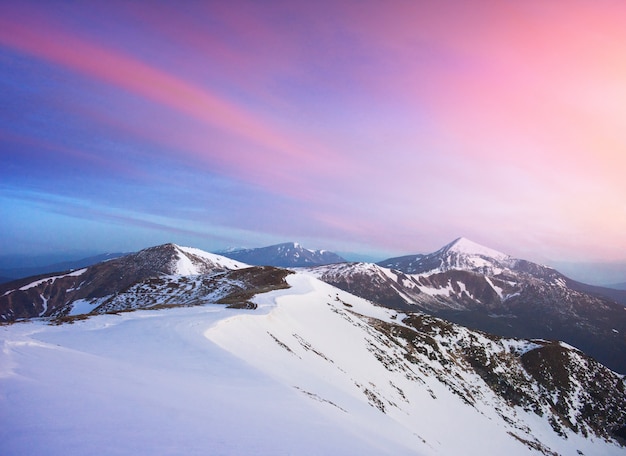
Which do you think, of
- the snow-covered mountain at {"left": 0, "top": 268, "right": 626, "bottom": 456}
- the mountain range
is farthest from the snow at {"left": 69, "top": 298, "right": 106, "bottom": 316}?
the snow-covered mountain at {"left": 0, "top": 268, "right": 626, "bottom": 456}

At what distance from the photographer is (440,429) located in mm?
38469

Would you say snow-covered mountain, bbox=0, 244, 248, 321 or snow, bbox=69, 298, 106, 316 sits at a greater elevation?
snow, bbox=69, 298, 106, 316

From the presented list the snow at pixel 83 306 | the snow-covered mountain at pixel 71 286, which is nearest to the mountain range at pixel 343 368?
the snow at pixel 83 306

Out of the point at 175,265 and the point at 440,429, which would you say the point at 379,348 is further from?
the point at 175,265

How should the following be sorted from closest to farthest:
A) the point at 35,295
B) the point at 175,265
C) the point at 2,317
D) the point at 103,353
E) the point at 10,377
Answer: the point at 10,377 → the point at 103,353 → the point at 2,317 → the point at 35,295 → the point at 175,265

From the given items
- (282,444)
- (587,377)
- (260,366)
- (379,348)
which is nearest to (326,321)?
(379,348)

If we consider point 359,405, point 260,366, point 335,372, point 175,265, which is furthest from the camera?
point 175,265

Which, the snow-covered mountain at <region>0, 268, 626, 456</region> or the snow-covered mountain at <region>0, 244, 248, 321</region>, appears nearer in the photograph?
the snow-covered mountain at <region>0, 268, 626, 456</region>

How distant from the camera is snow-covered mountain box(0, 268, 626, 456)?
8.43 m

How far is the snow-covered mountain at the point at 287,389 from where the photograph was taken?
8430mm

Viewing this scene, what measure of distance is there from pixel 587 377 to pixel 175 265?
602 feet

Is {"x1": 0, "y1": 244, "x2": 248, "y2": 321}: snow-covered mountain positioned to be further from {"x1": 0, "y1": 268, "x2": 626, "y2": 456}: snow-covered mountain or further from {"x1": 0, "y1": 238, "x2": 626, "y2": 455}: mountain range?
{"x1": 0, "y1": 268, "x2": 626, "y2": 456}: snow-covered mountain

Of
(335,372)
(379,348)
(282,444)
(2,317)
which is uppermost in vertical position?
(282,444)

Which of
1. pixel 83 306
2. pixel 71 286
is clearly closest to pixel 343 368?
pixel 83 306
